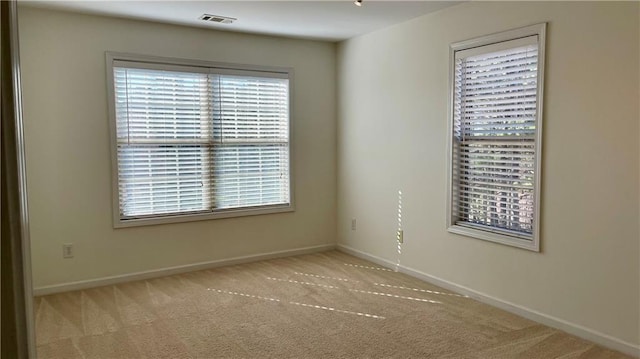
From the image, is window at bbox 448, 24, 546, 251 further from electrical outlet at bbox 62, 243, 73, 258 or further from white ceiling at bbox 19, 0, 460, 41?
electrical outlet at bbox 62, 243, 73, 258

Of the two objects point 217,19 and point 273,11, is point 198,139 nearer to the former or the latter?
point 217,19

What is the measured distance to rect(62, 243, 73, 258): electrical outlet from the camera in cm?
414

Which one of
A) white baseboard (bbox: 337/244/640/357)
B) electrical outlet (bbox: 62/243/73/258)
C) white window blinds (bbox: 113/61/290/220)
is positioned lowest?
white baseboard (bbox: 337/244/640/357)

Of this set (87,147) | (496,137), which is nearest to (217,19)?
(87,147)

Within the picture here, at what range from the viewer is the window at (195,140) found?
4352 millimetres

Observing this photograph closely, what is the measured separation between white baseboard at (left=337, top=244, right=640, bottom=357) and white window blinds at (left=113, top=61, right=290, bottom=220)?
174cm

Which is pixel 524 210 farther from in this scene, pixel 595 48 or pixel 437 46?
pixel 437 46

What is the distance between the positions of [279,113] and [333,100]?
2.35 ft

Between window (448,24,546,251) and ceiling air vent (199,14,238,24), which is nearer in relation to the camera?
window (448,24,546,251)

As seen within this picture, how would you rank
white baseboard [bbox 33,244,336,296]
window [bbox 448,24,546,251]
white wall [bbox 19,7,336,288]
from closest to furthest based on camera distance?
1. window [bbox 448,24,546,251]
2. white wall [bbox 19,7,336,288]
3. white baseboard [bbox 33,244,336,296]

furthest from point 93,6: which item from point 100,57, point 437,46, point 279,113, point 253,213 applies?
point 437,46

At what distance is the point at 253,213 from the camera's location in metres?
5.10

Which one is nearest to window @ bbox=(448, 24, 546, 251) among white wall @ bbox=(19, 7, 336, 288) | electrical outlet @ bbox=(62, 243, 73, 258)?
white wall @ bbox=(19, 7, 336, 288)

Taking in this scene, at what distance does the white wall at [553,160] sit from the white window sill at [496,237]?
5 centimetres
